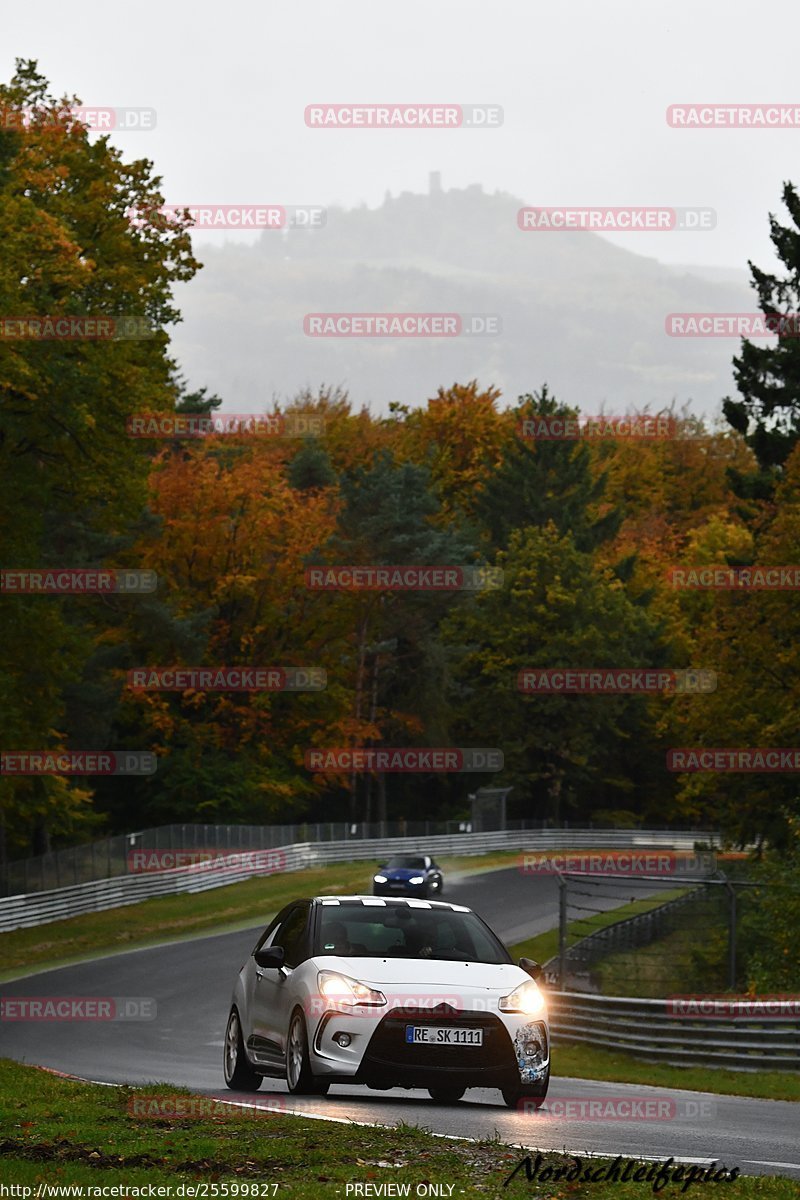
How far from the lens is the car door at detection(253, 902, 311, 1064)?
13.2 metres

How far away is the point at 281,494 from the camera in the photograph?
75812 millimetres

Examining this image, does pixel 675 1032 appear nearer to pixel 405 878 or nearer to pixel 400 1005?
pixel 400 1005

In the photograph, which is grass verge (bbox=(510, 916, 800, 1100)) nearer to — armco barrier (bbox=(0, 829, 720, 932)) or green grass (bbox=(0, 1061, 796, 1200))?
green grass (bbox=(0, 1061, 796, 1200))

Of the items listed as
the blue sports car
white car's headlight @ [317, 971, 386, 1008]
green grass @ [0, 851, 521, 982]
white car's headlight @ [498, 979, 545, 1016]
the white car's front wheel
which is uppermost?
white car's headlight @ [317, 971, 386, 1008]

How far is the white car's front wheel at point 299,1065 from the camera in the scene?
12.6 metres

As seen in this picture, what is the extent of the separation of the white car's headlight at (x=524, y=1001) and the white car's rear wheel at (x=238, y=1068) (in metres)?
2.74

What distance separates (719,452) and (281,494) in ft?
135

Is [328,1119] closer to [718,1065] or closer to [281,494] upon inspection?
[718,1065]

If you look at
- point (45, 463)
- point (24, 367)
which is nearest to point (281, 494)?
point (45, 463)

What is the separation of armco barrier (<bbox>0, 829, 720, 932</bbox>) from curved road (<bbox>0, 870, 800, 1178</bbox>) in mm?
4543

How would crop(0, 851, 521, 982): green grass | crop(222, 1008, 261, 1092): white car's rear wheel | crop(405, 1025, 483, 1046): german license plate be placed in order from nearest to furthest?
crop(405, 1025, 483, 1046): german license plate → crop(222, 1008, 261, 1092): white car's rear wheel → crop(0, 851, 521, 982): green grass

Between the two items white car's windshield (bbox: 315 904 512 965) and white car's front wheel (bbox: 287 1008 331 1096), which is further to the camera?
white car's windshield (bbox: 315 904 512 965)

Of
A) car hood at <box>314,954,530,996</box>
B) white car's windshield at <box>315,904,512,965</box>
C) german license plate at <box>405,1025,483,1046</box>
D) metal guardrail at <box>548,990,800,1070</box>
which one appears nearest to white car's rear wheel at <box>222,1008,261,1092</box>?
white car's windshield at <box>315,904,512,965</box>

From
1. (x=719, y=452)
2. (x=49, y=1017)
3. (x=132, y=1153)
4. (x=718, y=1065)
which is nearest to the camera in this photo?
(x=132, y=1153)
